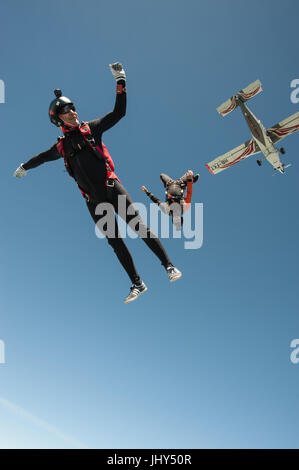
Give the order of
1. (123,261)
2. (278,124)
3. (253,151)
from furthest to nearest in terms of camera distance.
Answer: (253,151) → (278,124) → (123,261)

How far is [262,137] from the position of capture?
20391 millimetres

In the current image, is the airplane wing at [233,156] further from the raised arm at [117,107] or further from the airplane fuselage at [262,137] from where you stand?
the raised arm at [117,107]

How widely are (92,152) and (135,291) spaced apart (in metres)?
2.45

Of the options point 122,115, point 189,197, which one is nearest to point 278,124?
point 189,197

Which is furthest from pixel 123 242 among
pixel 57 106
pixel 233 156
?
pixel 233 156

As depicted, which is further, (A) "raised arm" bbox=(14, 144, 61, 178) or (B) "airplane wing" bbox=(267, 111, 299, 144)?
(B) "airplane wing" bbox=(267, 111, 299, 144)

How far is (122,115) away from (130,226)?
1.88 m

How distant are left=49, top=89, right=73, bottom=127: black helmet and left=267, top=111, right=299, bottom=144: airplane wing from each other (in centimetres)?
1685

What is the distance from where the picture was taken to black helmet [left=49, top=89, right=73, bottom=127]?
5.68 metres

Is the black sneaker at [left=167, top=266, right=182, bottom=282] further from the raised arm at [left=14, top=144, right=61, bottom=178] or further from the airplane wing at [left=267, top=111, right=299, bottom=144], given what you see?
the airplane wing at [left=267, top=111, right=299, bottom=144]

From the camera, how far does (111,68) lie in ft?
18.3

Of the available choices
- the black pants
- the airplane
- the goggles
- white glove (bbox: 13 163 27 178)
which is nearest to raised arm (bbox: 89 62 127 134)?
the goggles

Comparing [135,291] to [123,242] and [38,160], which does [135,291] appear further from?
[38,160]

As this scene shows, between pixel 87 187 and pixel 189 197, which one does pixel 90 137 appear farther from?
pixel 189 197
